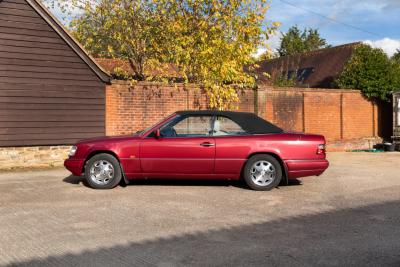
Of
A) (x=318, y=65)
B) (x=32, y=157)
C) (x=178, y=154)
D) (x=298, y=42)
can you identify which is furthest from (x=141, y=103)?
(x=298, y=42)

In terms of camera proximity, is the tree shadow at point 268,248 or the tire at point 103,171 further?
the tire at point 103,171

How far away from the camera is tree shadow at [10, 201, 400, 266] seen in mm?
4191

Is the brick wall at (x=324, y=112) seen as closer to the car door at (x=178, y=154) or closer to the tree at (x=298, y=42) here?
the car door at (x=178, y=154)

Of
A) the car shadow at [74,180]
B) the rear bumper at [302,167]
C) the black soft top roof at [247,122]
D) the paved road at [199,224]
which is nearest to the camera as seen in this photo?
the paved road at [199,224]

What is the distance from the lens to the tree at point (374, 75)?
19.3 metres

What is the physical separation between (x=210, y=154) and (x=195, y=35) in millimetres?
7859

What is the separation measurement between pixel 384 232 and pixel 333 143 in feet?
43.4

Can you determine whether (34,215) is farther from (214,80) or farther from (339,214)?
(214,80)

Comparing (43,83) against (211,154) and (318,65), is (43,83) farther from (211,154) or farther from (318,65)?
(318,65)

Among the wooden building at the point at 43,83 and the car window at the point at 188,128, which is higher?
the wooden building at the point at 43,83

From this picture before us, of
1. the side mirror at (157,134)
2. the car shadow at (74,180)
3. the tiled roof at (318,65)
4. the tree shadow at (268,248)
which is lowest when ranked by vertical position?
the tree shadow at (268,248)

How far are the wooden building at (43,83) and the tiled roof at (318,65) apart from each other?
1568cm

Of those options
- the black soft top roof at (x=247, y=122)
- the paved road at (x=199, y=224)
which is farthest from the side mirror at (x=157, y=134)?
the paved road at (x=199, y=224)

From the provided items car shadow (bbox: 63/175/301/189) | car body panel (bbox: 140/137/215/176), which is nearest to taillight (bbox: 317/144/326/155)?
car shadow (bbox: 63/175/301/189)
